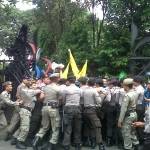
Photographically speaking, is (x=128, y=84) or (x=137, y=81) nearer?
(x=128, y=84)

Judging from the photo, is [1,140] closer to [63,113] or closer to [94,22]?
[63,113]

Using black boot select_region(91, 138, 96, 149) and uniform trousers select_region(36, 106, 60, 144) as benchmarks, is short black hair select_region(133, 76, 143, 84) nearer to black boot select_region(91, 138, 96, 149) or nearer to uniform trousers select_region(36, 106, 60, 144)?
black boot select_region(91, 138, 96, 149)

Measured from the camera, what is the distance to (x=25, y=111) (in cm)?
1428

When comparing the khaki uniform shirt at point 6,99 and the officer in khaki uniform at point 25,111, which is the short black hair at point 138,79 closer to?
the officer in khaki uniform at point 25,111

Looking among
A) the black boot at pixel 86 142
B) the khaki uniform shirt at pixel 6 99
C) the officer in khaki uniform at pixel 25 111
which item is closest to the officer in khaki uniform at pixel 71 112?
the black boot at pixel 86 142

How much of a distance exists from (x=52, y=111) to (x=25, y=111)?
3.25 feet

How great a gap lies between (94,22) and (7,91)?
73.2 feet

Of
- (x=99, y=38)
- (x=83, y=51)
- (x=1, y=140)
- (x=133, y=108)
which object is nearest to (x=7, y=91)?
(x=1, y=140)

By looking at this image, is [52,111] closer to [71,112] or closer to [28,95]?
[71,112]

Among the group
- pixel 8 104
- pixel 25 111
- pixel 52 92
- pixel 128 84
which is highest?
pixel 128 84

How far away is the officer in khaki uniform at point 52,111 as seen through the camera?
1371 cm

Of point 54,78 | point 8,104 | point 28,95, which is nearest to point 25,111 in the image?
point 28,95

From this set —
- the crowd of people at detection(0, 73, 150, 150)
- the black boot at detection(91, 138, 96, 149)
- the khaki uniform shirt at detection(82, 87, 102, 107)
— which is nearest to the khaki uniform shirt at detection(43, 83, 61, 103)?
the crowd of people at detection(0, 73, 150, 150)

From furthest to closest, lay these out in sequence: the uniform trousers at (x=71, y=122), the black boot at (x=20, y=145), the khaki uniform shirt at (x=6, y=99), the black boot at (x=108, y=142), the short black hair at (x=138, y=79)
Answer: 1. the black boot at (x=108, y=142)
2. the khaki uniform shirt at (x=6, y=99)
3. the short black hair at (x=138, y=79)
4. the black boot at (x=20, y=145)
5. the uniform trousers at (x=71, y=122)
